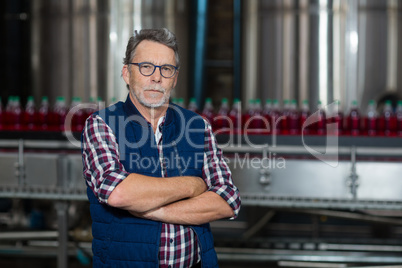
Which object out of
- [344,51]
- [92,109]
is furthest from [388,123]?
[92,109]

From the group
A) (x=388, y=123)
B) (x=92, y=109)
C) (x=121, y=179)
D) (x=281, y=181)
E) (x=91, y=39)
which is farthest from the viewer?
(x=91, y=39)

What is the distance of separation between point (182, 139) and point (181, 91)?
336 centimetres

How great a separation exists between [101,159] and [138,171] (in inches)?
4.7

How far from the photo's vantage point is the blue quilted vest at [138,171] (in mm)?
1358

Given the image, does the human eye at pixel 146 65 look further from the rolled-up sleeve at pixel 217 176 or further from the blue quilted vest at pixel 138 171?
the rolled-up sleeve at pixel 217 176

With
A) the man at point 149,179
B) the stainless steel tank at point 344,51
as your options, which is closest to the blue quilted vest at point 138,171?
the man at point 149,179

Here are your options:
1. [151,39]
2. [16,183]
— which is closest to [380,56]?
[16,183]

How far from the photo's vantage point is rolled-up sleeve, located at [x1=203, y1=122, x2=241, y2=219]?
56.2 inches

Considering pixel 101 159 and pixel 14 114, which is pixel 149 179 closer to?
pixel 101 159

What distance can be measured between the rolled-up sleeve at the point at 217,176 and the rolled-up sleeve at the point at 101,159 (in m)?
0.26

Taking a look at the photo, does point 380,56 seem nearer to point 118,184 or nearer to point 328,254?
point 328,254

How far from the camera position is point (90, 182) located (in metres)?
1.35

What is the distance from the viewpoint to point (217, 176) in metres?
1.47

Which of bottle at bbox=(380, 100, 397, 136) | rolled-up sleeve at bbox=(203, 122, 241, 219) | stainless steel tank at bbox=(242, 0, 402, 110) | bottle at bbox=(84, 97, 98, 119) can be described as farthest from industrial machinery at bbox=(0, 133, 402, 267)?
stainless steel tank at bbox=(242, 0, 402, 110)
